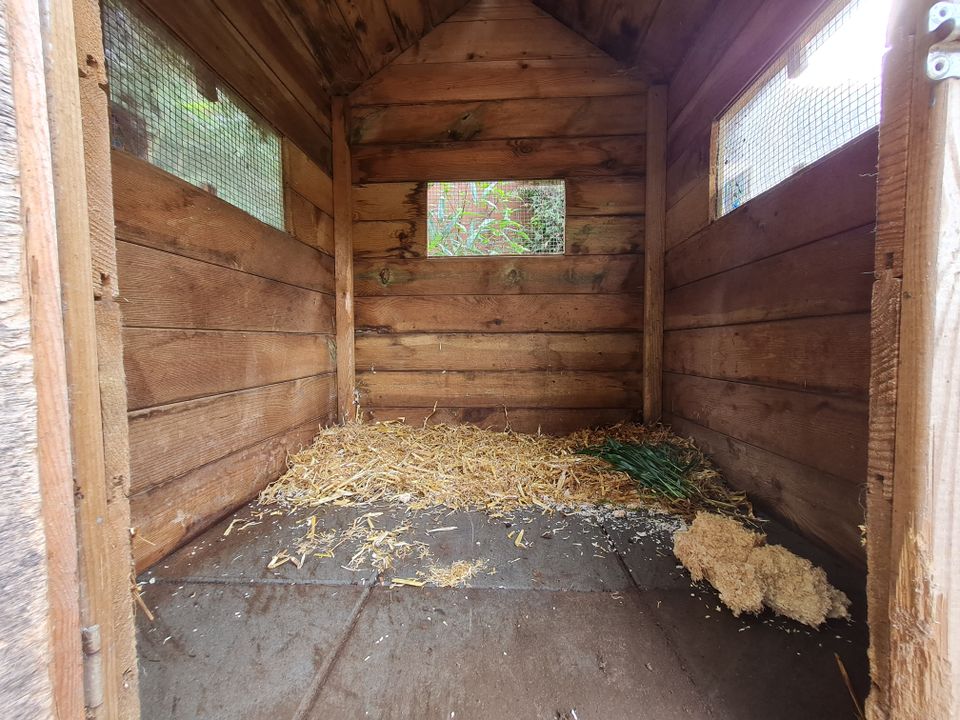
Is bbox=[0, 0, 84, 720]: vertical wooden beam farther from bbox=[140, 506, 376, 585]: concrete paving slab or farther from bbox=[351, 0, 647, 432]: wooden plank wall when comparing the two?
bbox=[351, 0, 647, 432]: wooden plank wall

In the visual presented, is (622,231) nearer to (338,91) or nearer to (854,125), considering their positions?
(854,125)

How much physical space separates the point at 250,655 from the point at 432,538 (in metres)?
0.57

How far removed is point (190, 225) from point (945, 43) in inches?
67.3

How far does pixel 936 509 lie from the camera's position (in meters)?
0.48

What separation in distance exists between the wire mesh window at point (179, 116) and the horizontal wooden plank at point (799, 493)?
2244 millimetres

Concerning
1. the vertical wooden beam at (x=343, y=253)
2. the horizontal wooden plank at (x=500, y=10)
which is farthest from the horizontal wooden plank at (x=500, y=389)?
the horizontal wooden plank at (x=500, y=10)

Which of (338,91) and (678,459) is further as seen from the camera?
(338,91)

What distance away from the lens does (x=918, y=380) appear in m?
0.48

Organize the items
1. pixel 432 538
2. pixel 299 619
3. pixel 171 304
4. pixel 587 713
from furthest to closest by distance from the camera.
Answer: pixel 432 538
pixel 171 304
pixel 299 619
pixel 587 713

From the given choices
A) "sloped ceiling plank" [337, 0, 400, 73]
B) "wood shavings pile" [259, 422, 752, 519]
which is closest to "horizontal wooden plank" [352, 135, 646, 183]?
"sloped ceiling plank" [337, 0, 400, 73]

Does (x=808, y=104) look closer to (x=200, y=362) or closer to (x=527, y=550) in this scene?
(x=527, y=550)

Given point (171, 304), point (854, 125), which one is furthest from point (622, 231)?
point (171, 304)

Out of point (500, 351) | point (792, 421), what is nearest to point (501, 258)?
point (500, 351)

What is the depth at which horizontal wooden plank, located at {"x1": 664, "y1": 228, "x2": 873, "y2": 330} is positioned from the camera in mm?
1015
